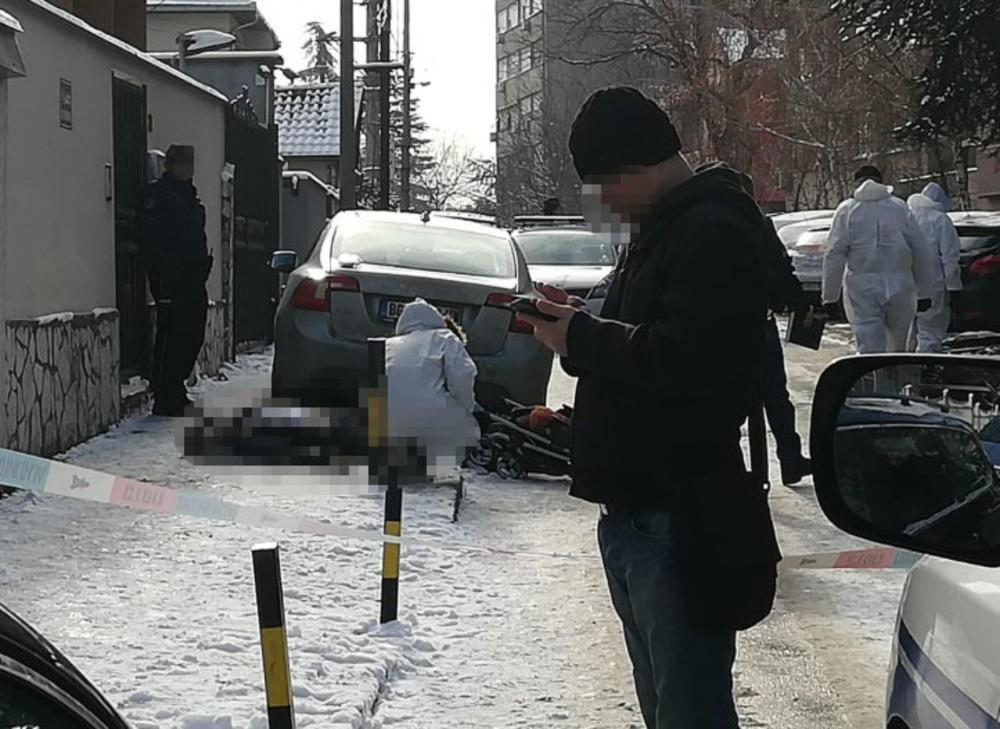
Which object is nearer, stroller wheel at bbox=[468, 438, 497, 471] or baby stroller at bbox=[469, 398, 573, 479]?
baby stroller at bbox=[469, 398, 573, 479]

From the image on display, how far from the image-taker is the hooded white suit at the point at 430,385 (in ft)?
28.4

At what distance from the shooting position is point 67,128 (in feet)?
33.1

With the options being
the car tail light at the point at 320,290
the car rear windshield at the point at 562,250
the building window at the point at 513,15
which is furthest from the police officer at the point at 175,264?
the building window at the point at 513,15

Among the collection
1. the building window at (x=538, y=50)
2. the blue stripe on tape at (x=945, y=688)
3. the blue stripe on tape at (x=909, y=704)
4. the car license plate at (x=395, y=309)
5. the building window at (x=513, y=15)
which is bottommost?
the blue stripe on tape at (x=909, y=704)

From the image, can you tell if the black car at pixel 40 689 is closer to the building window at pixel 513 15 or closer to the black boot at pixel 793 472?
the black boot at pixel 793 472

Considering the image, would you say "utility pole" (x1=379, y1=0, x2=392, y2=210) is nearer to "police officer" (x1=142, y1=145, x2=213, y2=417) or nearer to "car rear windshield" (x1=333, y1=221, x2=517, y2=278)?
"police officer" (x1=142, y1=145, x2=213, y2=417)

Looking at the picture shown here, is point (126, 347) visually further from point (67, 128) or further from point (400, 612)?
point (400, 612)

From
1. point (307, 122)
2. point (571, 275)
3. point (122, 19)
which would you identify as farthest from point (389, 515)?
point (307, 122)

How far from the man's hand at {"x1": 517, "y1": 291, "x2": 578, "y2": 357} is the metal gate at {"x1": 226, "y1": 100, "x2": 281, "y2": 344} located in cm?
1294

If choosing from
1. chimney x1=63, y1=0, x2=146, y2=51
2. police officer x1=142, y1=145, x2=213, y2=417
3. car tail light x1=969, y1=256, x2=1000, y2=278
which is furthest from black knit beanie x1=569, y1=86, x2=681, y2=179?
car tail light x1=969, y1=256, x2=1000, y2=278

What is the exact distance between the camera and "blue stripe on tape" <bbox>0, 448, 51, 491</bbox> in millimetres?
4578

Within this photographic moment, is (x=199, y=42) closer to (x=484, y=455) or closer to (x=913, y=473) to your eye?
(x=484, y=455)

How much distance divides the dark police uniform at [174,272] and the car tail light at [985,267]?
10399 millimetres

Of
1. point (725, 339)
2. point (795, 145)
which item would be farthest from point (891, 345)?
point (795, 145)
